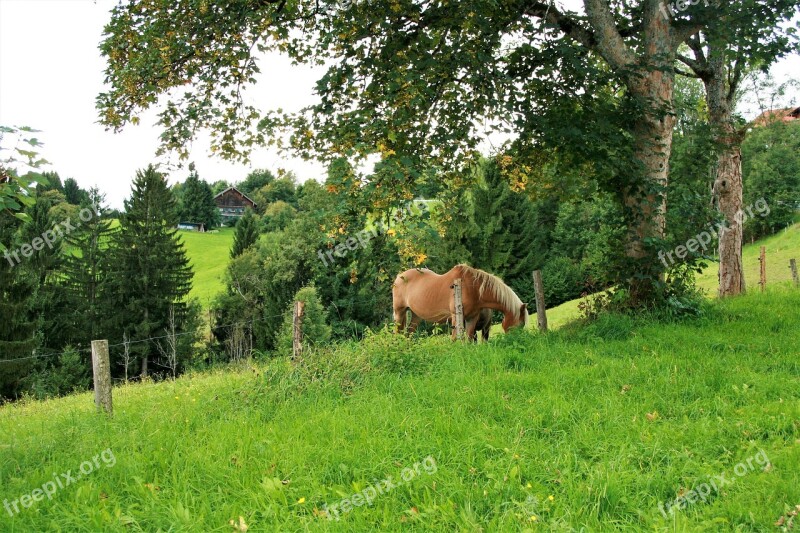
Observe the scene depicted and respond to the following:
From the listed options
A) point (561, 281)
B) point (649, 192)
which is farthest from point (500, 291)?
point (561, 281)

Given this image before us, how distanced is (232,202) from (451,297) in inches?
3997

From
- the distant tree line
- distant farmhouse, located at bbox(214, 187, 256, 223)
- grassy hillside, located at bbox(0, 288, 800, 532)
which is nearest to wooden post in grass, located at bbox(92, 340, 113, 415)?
grassy hillside, located at bbox(0, 288, 800, 532)

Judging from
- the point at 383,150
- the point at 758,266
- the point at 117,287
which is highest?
the point at 383,150

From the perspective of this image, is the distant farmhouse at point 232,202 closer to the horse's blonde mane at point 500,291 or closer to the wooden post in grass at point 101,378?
the horse's blonde mane at point 500,291

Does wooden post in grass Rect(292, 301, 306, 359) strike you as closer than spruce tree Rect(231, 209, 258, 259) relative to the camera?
Yes

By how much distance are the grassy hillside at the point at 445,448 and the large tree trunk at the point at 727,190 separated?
637 centimetres

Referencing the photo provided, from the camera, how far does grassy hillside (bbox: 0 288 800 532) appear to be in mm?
3957

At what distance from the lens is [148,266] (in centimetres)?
4431

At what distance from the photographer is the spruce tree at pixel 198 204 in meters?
91.1

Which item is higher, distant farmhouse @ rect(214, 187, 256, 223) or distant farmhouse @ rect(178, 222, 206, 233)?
distant farmhouse @ rect(214, 187, 256, 223)

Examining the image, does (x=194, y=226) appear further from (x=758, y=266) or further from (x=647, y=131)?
(x=647, y=131)

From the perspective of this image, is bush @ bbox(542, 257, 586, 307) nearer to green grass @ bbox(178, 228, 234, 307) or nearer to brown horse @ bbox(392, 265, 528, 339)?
brown horse @ bbox(392, 265, 528, 339)

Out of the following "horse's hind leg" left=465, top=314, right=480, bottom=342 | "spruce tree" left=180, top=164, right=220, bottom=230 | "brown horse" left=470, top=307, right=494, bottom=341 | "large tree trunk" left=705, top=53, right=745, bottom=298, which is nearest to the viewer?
"horse's hind leg" left=465, top=314, right=480, bottom=342

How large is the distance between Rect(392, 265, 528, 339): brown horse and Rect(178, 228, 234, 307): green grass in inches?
1758
